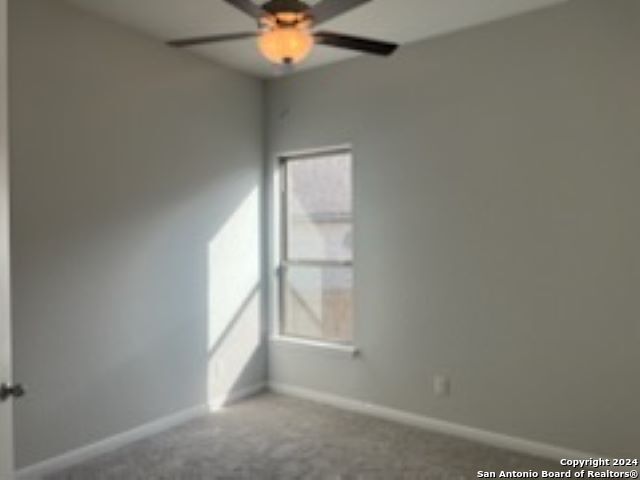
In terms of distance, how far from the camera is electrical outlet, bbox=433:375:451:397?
3.44 meters

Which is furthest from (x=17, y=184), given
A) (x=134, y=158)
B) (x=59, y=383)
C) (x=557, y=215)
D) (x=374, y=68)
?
(x=557, y=215)

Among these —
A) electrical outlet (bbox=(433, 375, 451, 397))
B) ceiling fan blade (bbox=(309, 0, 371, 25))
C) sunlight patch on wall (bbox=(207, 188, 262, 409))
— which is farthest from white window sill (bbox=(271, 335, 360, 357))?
ceiling fan blade (bbox=(309, 0, 371, 25))

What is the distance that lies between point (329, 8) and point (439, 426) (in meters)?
2.79

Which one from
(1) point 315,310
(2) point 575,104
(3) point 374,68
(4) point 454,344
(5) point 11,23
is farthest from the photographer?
(1) point 315,310

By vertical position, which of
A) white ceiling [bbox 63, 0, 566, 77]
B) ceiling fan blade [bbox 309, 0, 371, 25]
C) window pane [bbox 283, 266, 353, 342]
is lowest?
window pane [bbox 283, 266, 353, 342]

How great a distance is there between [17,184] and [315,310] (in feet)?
7.89

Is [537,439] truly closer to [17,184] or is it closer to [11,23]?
[17,184]

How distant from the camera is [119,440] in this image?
10.6 ft

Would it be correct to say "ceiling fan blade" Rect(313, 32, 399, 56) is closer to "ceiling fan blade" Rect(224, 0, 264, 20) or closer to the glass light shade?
the glass light shade

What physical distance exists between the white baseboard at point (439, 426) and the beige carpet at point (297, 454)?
74 mm

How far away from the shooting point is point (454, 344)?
3.41 metres

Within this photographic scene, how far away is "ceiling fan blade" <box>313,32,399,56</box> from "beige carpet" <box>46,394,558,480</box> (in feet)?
7.46

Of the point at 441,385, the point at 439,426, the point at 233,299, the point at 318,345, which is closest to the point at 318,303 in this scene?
the point at 318,345

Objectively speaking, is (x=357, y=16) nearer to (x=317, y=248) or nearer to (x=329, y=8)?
(x=329, y=8)
